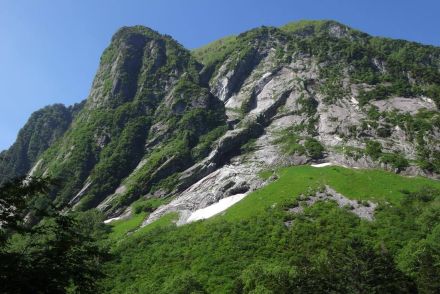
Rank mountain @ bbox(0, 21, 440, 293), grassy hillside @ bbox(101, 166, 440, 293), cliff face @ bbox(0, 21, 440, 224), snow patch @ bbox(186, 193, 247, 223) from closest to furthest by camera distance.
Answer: grassy hillside @ bbox(101, 166, 440, 293)
mountain @ bbox(0, 21, 440, 293)
snow patch @ bbox(186, 193, 247, 223)
cliff face @ bbox(0, 21, 440, 224)

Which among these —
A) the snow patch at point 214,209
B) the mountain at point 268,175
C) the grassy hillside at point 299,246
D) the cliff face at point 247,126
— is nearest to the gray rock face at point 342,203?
the mountain at point 268,175

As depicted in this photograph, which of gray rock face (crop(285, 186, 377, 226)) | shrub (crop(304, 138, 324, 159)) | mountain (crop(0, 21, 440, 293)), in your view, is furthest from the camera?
shrub (crop(304, 138, 324, 159))

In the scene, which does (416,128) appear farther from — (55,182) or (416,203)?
(55,182)

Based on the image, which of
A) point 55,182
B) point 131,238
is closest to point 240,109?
Result: point 131,238

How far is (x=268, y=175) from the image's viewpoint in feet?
384

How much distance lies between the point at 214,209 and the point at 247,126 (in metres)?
44.2

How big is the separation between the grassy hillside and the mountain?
32 centimetres


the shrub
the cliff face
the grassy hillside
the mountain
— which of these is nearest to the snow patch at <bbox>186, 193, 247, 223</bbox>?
the mountain

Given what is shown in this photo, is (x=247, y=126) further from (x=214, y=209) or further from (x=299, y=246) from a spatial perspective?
(x=299, y=246)

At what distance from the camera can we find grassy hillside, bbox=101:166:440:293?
6206 cm

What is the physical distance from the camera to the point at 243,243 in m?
85.1

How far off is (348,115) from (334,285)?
8624 cm

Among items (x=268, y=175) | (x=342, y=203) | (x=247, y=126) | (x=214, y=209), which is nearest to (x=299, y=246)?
(x=342, y=203)

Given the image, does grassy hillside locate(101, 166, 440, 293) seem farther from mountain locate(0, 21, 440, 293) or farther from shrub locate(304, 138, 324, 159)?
shrub locate(304, 138, 324, 159)
